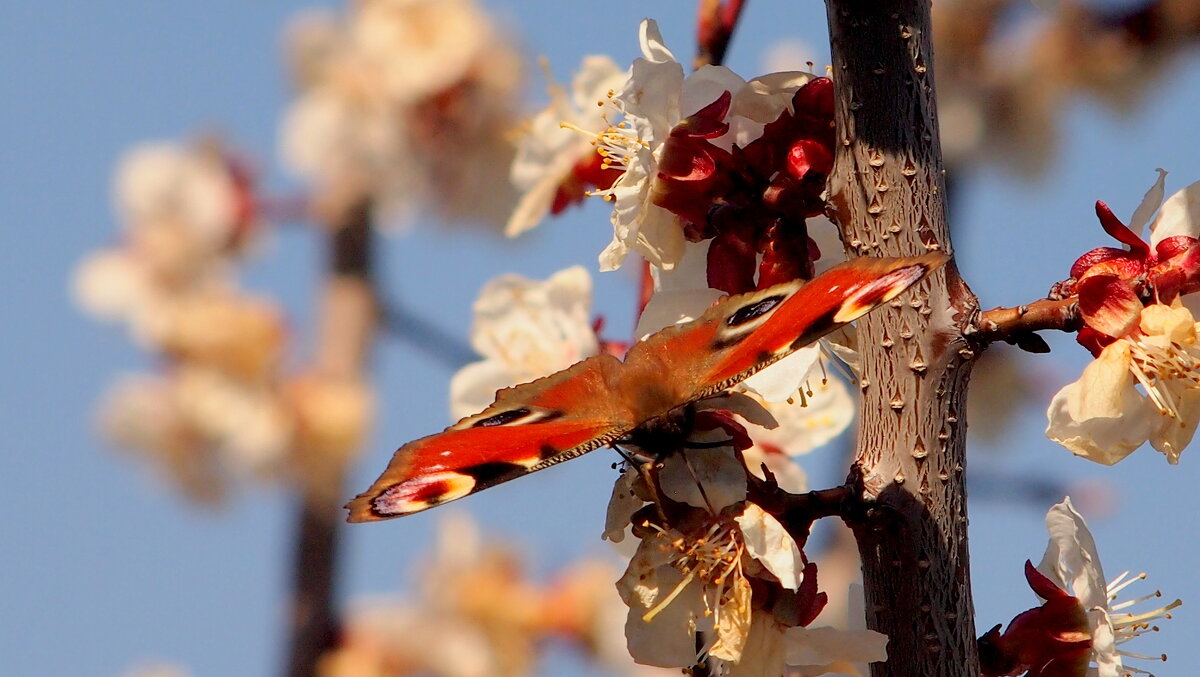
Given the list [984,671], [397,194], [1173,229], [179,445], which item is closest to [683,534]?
[984,671]

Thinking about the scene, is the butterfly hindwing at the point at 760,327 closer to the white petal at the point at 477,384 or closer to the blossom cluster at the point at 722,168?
the blossom cluster at the point at 722,168

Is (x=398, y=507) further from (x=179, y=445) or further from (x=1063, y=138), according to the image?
(x=1063, y=138)

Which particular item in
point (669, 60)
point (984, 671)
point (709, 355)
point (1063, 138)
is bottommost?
point (984, 671)

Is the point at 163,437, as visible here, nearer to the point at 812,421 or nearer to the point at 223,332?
the point at 223,332

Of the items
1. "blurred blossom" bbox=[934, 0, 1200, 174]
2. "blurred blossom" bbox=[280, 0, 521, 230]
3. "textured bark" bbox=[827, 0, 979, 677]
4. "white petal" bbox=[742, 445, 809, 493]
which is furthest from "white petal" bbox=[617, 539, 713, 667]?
"blurred blossom" bbox=[934, 0, 1200, 174]

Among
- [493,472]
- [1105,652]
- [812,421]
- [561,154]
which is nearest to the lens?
[493,472]

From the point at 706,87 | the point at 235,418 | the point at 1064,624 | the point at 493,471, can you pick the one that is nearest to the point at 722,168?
the point at 706,87
